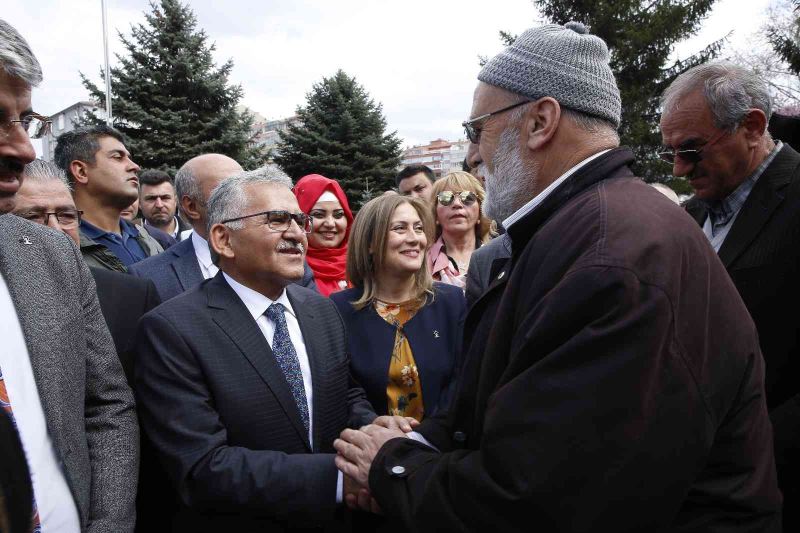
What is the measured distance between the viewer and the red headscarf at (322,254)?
4.69 meters

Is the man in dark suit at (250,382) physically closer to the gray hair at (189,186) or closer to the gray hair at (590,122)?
the gray hair at (590,122)

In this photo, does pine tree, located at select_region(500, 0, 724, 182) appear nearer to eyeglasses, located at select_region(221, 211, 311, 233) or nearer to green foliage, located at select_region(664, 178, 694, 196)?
green foliage, located at select_region(664, 178, 694, 196)

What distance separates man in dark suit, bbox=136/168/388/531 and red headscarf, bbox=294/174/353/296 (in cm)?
167

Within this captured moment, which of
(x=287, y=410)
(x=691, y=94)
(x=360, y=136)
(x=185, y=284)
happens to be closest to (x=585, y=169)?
(x=287, y=410)

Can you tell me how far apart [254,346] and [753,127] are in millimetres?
2645

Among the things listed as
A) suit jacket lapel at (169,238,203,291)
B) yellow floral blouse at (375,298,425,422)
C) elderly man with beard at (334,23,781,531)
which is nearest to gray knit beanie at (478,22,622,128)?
elderly man with beard at (334,23,781,531)

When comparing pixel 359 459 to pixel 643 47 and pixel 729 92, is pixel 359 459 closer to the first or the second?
pixel 729 92

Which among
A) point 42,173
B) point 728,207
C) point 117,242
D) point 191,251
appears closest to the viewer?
point 728,207

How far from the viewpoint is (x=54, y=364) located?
6.17ft

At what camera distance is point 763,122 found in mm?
3078

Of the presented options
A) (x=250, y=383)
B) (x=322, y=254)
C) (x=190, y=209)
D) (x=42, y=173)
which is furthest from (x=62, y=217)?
(x=250, y=383)

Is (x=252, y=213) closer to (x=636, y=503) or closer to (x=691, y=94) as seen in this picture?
(x=636, y=503)

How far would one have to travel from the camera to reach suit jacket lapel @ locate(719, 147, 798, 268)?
2840 millimetres

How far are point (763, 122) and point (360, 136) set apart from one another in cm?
2695
